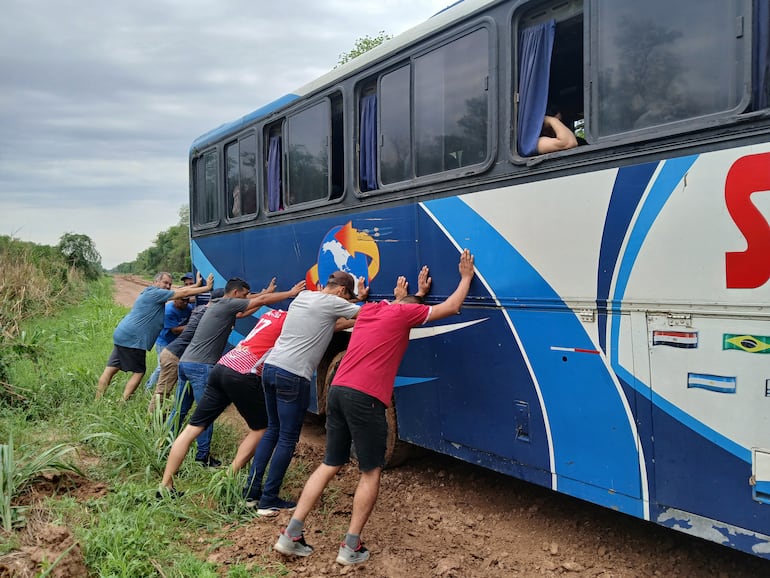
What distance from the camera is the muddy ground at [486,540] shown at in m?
3.97

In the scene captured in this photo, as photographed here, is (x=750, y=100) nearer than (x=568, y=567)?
Yes

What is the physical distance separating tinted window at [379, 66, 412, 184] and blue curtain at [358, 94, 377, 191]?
0.13m

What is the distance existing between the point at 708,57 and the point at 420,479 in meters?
4.04

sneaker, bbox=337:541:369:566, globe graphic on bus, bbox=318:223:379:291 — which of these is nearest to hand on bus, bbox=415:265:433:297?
globe graphic on bus, bbox=318:223:379:291

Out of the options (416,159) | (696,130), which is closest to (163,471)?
(416,159)

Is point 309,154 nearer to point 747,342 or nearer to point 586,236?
point 586,236

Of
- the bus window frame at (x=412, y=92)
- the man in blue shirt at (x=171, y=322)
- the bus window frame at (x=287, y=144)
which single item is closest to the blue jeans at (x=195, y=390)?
the bus window frame at (x=287, y=144)

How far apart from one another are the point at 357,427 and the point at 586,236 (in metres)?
1.88

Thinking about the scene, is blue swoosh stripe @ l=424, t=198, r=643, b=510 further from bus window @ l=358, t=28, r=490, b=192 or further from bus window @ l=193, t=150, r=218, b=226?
bus window @ l=193, t=150, r=218, b=226

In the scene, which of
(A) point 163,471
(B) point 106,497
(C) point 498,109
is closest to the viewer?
(C) point 498,109

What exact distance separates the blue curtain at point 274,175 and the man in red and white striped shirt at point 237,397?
205 cm

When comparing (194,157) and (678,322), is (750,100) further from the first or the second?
(194,157)

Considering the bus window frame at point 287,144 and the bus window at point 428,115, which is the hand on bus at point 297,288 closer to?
the bus window frame at point 287,144

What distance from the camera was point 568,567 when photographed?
3973 mm
